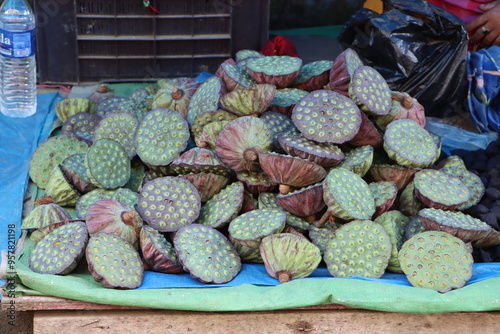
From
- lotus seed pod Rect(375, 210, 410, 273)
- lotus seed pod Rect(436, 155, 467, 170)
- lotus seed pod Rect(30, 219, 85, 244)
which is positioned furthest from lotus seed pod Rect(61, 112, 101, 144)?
lotus seed pod Rect(436, 155, 467, 170)

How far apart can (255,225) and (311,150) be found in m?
0.36

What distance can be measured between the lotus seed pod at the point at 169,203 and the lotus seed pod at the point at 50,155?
2.37ft

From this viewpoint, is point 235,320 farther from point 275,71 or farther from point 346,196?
point 275,71

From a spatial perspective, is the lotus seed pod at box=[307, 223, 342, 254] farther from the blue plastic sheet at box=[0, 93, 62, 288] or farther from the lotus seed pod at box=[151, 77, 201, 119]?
the blue plastic sheet at box=[0, 93, 62, 288]

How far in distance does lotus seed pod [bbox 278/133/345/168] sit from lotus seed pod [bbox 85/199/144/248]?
2.04ft

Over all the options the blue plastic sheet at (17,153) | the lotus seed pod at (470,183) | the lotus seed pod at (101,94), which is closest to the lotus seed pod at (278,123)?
the lotus seed pod at (470,183)

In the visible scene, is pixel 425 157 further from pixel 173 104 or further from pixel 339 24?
pixel 339 24

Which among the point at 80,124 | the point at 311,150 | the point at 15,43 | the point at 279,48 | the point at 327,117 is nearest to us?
the point at 311,150

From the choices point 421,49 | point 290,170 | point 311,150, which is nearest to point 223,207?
point 290,170

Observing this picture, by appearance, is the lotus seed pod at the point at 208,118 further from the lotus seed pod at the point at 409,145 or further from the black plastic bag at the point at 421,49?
the black plastic bag at the point at 421,49

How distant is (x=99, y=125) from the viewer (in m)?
2.87

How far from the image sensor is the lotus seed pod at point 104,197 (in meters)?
2.49

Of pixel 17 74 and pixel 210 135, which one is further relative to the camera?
pixel 17 74

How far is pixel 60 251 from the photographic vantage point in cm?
216
